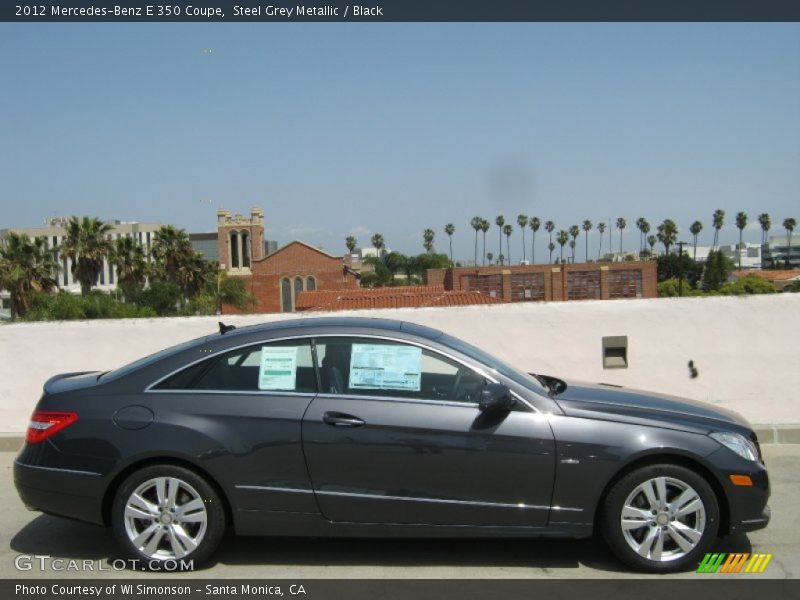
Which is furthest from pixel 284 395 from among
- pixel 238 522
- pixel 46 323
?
pixel 46 323

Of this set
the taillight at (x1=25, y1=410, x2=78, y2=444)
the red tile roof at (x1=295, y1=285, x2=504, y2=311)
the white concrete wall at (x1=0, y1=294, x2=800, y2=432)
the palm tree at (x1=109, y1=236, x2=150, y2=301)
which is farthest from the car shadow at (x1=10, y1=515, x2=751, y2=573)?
the palm tree at (x1=109, y1=236, x2=150, y2=301)

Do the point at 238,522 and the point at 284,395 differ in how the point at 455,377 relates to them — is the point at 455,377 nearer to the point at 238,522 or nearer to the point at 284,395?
the point at 284,395

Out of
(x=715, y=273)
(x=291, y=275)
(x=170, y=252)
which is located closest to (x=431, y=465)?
(x=170, y=252)

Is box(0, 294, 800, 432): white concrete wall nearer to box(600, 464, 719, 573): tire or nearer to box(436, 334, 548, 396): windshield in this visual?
box(436, 334, 548, 396): windshield

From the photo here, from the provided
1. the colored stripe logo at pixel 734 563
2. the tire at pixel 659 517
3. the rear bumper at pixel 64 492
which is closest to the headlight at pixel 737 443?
the tire at pixel 659 517

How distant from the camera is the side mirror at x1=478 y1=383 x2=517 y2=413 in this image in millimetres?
4484

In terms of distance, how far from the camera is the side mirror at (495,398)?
4.48 meters

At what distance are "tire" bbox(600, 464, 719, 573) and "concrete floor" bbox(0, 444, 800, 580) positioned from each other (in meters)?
0.13

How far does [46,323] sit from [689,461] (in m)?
6.15

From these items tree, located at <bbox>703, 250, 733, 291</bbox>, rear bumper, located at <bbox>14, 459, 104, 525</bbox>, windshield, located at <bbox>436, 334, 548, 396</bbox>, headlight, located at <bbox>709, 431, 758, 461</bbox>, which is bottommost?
rear bumper, located at <bbox>14, 459, 104, 525</bbox>

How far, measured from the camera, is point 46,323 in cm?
795

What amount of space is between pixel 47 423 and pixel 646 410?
3.52m

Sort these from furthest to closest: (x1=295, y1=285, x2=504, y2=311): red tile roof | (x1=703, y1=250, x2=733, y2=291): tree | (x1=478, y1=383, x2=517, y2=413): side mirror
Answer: (x1=703, y1=250, x2=733, y2=291): tree < (x1=295, y1=285, x2=504, y2=311): red tile roof < (x1=478, y1=383, x2=517, y2=413): side mirror

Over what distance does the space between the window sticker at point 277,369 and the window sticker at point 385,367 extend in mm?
353
